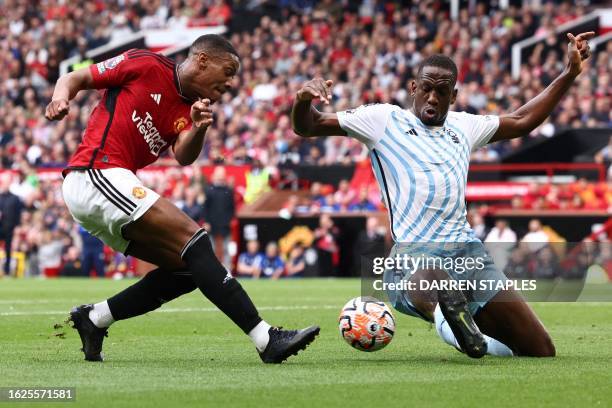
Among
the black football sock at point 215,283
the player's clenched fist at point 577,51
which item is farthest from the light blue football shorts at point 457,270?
the player's clenched fist at point 577,51

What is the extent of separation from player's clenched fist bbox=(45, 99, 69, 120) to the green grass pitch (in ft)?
4.69

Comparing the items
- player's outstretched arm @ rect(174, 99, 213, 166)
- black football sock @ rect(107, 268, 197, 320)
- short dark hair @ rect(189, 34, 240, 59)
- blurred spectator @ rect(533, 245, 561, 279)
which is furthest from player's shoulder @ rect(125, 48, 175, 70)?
blurred spectator @ rect(533, 245, 561, 279)

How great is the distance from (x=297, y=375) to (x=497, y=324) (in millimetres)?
1728

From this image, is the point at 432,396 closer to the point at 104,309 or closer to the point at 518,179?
the point at 104,309

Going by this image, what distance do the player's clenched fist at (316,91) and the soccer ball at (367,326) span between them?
1.43m

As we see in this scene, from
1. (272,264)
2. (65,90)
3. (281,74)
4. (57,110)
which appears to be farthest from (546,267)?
(281,74)

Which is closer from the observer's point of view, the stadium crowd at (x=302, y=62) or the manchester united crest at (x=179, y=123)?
the manchester united crest at (x=179, y=123)

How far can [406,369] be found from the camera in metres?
7.18

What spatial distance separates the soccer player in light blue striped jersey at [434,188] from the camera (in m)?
7.87

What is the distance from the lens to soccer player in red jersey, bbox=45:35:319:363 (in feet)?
24.1

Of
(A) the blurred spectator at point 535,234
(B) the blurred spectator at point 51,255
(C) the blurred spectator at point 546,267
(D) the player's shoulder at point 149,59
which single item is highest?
(D) the player's shoulder at point 149,59

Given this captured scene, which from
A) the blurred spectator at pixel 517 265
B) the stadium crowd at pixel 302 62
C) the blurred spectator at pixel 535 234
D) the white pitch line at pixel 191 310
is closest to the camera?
the white pitch line at pixel 191 310

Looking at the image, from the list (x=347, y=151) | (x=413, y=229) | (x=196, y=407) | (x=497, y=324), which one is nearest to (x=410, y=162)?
(x=413, y=229)

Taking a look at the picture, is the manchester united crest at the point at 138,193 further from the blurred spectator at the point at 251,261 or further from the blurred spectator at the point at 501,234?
the blurred spectator at the point at 251,261
